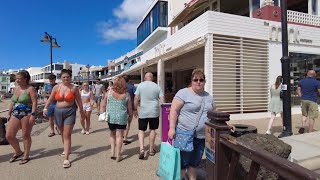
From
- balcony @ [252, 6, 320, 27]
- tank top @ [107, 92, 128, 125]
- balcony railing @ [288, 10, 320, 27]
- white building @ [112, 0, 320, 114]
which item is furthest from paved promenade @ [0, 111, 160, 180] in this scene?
balcony railing @ [288, 10, 320, 27]

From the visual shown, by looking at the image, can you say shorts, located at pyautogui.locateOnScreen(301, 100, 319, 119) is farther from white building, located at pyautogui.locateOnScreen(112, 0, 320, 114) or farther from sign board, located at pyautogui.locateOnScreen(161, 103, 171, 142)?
sign board, located at pyautogui.locateOnScreen(161, 103, 171, 142)

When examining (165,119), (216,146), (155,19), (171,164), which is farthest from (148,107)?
(155,19)

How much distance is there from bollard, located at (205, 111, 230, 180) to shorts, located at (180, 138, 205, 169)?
14.6 inches

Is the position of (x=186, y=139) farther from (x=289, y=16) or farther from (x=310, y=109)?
(x=289, y=16)

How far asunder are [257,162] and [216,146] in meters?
0.73

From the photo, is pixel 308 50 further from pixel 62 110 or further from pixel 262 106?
pixel 62 110

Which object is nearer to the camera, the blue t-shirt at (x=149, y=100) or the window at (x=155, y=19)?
the blue t-shirt at (x=149, y=100)

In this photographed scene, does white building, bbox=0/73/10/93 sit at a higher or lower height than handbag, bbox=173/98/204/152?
higher

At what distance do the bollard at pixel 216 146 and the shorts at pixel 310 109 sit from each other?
4.95m

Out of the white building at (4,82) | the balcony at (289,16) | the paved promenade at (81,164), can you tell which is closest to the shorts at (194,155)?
the paved promenade at (81,164)

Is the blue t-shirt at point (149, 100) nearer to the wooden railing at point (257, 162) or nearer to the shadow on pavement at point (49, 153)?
the shadow on pavement at point (49, 153)

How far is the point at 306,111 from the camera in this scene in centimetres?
687

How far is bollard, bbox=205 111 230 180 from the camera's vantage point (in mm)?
2719

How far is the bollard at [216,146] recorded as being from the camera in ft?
8.92
